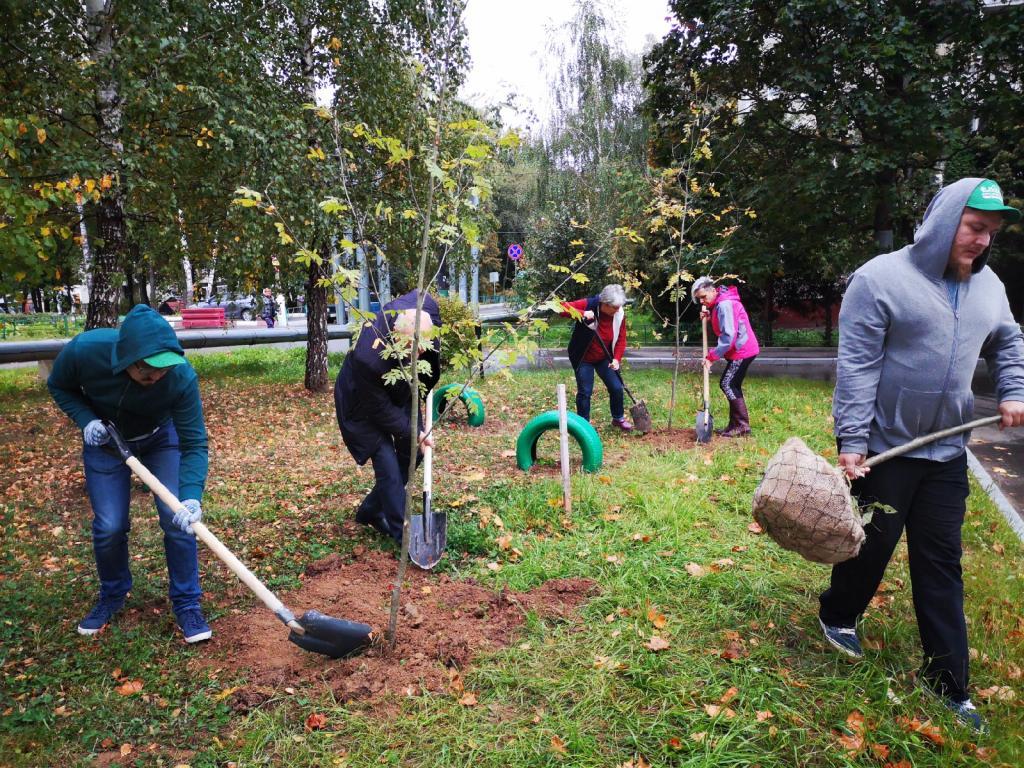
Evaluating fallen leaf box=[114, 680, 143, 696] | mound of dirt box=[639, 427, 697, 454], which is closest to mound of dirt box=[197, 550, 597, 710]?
fallen leaf box=[114, 680, 143, 696]

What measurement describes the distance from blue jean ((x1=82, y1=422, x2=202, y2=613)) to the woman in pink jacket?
17.7 ft

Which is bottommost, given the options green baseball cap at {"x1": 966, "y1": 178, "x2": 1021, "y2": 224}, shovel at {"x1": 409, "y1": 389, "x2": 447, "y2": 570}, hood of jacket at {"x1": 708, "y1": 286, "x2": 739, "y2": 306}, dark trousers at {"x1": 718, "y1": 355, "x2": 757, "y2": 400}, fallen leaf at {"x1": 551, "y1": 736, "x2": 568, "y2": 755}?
fallen leaf at {"x1": 551, "y1": 736, "x2": 568, "y2": 755}

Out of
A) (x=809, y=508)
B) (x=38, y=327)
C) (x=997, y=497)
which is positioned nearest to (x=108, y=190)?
(x=809, y=508)

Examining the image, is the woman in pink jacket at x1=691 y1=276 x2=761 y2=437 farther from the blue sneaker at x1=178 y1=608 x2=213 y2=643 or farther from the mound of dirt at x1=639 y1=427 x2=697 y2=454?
the blue sneaker at x1=178 y1=608 x2=213 y2=643

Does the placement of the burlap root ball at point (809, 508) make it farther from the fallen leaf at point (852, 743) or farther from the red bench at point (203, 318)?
the red bench at point (203, 318)

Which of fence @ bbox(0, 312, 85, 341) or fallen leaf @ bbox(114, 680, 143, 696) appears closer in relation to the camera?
fallen leaf @ bbox(114, 680, 143, 696)

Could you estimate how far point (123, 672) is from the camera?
319 cm

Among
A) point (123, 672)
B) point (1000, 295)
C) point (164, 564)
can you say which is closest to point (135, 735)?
point (123, 672)

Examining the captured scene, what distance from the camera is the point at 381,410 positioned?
13.6 ft

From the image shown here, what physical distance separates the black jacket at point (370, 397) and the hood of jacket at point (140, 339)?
1091 mm

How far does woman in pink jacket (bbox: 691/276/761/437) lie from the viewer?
716 cm

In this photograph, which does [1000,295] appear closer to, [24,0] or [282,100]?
[24,0]

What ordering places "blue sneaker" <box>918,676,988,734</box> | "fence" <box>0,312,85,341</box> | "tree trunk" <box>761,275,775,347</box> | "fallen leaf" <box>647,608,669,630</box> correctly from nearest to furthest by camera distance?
"blue sneaker" <box>918,676,988,734</box> < "fallen leaf" <box>647,608,669,630</box> < "tree trunk" <box>761,275,775,347</box> < "fence" <box>0,312,85,341</box>

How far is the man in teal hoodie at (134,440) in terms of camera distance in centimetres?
326
